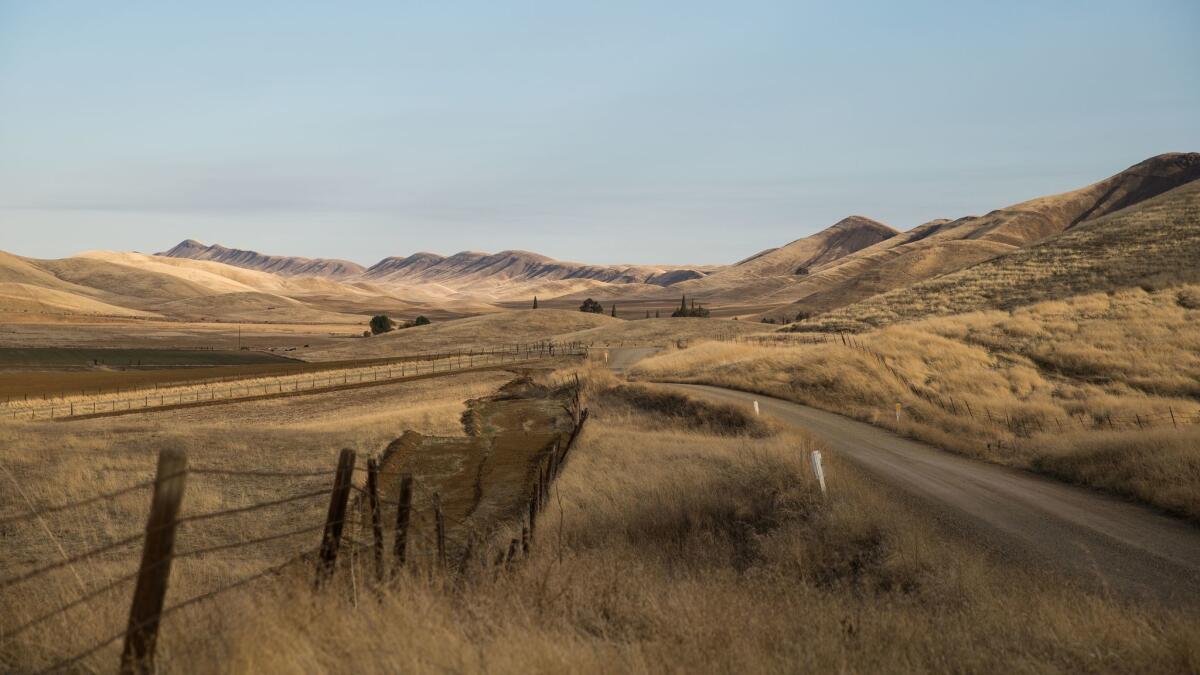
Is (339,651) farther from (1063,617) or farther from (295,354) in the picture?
(295,354)

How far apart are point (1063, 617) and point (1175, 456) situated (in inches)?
417

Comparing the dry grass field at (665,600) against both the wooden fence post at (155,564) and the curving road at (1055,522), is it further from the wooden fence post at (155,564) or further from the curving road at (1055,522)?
the curving road at (1055,522)

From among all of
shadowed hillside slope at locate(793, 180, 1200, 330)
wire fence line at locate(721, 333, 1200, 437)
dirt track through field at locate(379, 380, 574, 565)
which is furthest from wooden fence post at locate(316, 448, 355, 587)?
shadowed hillside slope at locate(793, 180, 1200, 330)


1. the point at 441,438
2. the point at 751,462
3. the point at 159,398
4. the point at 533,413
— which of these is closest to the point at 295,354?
the point at 159,398

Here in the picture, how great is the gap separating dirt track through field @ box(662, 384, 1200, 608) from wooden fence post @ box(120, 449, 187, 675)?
1039cm

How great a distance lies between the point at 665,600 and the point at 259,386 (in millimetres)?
59930

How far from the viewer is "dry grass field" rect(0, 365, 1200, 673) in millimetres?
6719

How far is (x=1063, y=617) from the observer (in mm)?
8062

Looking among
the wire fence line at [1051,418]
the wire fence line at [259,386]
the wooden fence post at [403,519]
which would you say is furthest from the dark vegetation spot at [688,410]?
the wire fence line at [259,386]

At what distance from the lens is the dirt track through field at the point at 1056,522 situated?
10.5 meters

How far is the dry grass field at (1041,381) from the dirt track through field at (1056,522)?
40.7 inches

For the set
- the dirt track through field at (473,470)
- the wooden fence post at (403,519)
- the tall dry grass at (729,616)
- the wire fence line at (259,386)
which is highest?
the wooden fence post at (403,519)

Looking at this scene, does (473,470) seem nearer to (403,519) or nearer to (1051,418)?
(403,519)

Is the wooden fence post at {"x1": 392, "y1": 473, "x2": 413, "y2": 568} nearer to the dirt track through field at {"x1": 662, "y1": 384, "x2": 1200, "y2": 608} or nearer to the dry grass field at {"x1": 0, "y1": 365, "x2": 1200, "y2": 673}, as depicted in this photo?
the dry grass field at {"x1": 0, "y1": 365, "x2": 1200, "y2": 673}
